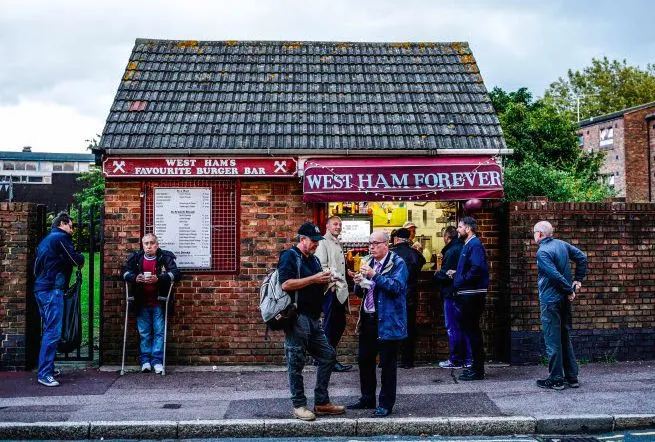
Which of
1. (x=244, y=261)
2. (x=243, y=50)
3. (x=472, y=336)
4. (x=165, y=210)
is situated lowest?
(x=472, y=336)

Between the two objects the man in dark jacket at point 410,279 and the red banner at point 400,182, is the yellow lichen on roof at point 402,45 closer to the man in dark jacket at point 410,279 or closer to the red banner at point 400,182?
the red banner at point 400,182

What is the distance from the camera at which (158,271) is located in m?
9.51

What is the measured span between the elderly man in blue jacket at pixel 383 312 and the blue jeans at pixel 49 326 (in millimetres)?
4128

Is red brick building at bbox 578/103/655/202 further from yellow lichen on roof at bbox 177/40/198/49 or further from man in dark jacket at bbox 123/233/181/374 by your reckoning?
man in dark jacket at bbox 123/233/181/374

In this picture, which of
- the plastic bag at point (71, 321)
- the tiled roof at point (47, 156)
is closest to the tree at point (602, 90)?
the tiled roof at point (47, 156)

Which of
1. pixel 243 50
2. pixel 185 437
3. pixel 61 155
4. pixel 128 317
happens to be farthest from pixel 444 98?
pixel 61 155

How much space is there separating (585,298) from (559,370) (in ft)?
7.09

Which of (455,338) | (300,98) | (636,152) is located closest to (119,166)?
(300,98)

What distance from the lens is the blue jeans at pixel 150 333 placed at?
31.4 ft

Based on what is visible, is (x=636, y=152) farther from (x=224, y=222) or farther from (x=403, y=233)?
(x=224, y=222)

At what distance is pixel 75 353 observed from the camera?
1084cm

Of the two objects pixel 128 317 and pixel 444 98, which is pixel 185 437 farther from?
pixel 444 98

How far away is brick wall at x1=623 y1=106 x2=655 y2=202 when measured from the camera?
41.8 m

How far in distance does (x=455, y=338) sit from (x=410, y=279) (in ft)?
3.58
